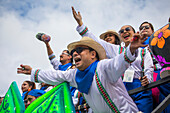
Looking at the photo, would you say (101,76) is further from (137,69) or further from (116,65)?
(137,69)

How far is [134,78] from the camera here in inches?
135

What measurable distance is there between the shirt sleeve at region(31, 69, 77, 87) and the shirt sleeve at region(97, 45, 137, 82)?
0.59 m

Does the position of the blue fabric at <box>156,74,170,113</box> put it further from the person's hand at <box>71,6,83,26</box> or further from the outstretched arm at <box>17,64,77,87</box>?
the person's hand at <box>71,6,83,26</box>

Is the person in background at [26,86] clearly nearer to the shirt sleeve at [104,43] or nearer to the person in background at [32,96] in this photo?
the person in background at [32,96]

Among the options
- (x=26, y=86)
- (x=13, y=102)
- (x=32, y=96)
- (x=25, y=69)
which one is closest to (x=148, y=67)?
(x=25, y=69)

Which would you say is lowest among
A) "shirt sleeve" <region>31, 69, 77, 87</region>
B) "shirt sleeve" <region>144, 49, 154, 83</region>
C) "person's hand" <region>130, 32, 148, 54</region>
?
"shirt sleeve" <region>144, 49, 154, 83</region>

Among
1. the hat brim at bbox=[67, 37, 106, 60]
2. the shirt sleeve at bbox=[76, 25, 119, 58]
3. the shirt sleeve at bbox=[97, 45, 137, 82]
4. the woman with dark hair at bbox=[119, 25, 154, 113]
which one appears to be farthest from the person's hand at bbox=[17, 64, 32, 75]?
the woman with dark hair at bbox=[119, 25, 154, 113]

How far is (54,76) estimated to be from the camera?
354cm

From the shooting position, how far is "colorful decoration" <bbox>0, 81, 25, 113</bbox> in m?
3.72

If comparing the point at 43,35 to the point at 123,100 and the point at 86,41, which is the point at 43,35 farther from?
the point at 123,100

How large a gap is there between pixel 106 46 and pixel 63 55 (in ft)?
6.12

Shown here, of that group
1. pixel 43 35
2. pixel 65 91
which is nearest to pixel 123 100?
pixel 65 91

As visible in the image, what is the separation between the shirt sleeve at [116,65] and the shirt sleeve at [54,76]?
0.59 metres

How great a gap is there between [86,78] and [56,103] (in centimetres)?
67
